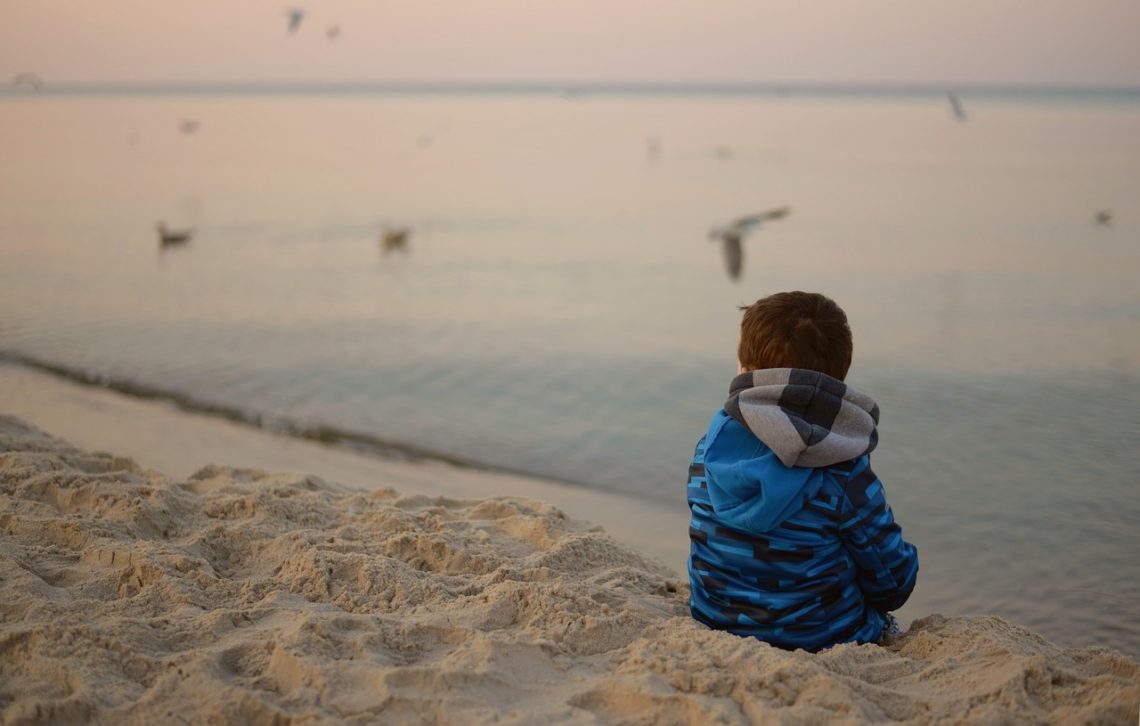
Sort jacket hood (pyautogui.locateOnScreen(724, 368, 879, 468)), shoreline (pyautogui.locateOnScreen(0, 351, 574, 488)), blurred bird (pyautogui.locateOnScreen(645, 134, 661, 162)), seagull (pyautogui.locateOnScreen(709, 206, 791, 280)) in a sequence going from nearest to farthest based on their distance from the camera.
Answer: jacket hood (pyautogui.locateOnScreen(724, 368, 879, 468))
shoreline (pyautogui.locateOnScreen(0, 351, 574, 488))
seagull (pyautogui.locateOnScreen(709, 206, 791, 280))
blurred bird (pyautogui.locateOnScreen(645, 134, 661, 162))

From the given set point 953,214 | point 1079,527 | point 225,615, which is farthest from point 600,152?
point 225,615

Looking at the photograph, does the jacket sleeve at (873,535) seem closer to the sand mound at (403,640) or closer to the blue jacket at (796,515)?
the blue jacket at (796,515)

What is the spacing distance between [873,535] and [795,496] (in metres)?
0.27

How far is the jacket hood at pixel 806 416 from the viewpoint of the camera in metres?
2.83

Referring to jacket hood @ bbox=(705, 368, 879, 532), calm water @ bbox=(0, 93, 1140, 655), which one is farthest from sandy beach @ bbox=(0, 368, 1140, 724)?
calm water @ bbox=(0, 93, 1140, 655)

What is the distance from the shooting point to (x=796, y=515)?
2.91 m

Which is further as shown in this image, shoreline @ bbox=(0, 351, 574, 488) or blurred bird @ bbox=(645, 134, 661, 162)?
blurred bird @ bbox=(645, 134, 661, 162)

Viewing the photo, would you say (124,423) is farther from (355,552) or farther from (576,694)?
(576,694)

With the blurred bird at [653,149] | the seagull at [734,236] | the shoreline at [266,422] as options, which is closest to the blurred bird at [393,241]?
the seagull at [734,236]

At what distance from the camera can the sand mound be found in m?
2.56

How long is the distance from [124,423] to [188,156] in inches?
1214

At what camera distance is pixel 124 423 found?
738cm

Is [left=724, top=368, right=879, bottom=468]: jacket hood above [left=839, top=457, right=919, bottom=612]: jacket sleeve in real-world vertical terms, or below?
above

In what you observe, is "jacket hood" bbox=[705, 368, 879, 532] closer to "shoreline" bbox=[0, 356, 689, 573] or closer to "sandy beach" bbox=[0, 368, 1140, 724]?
"sandy beach" bbox=[0, 368, 1140, 724]
